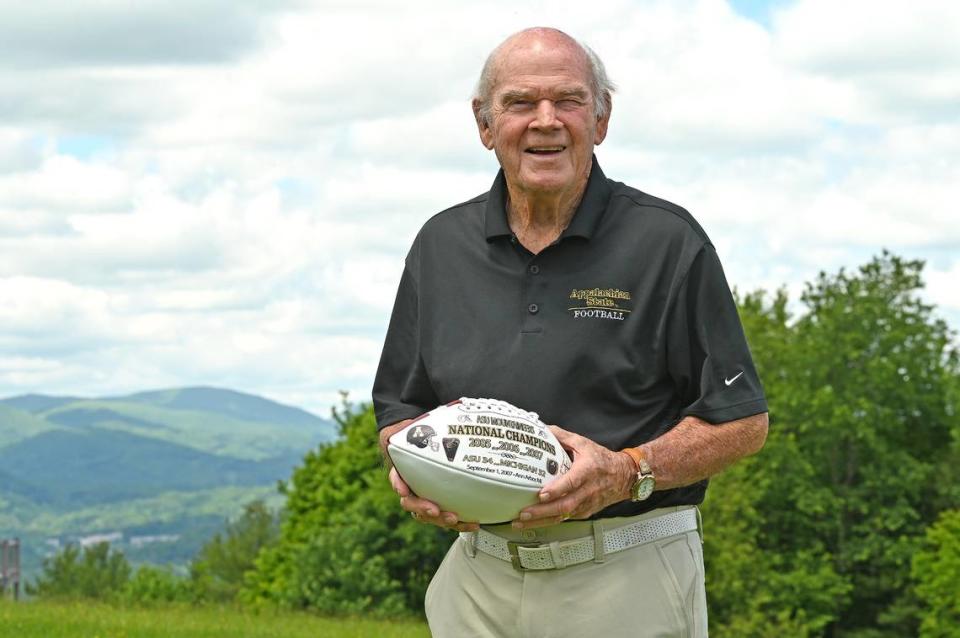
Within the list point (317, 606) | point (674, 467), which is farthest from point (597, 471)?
point (317, 606)

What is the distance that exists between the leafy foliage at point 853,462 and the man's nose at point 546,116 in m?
55.2

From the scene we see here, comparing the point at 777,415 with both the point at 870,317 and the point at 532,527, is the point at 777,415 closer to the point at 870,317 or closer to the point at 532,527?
the point at 870,317

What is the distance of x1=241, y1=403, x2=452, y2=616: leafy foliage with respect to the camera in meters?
38.1

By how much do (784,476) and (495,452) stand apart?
197ft

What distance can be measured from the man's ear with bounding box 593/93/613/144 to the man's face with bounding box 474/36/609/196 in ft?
0.46

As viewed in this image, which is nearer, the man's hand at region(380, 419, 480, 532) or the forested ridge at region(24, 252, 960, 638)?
the man's hand at region(380, 419, 480, 532)

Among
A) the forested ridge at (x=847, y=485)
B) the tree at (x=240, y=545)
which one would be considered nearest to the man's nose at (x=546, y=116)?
the forested ridge at (x=847, y=485)

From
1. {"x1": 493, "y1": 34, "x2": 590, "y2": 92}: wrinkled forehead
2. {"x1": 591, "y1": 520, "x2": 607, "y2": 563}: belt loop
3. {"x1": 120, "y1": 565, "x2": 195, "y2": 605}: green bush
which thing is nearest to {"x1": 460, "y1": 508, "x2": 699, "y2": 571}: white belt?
{"x1": 591, "y1": 520, "x2": 607, "y2": 563}: belt loop

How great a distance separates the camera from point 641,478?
14.6 feet

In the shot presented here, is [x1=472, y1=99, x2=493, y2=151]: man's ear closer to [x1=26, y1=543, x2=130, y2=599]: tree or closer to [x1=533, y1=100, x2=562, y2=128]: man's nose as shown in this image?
[x1=533, y1=100, x2=562, y2=128]: man's nose

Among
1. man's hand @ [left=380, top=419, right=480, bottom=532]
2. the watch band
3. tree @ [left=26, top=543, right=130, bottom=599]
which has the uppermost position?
the watch band

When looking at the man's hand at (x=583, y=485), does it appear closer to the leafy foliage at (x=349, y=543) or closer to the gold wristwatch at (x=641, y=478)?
the gold wristwatch at (x=641, y=478)

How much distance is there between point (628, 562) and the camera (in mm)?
4699

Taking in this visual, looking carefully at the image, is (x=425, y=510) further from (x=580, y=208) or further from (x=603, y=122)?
(x=603, y=122)
